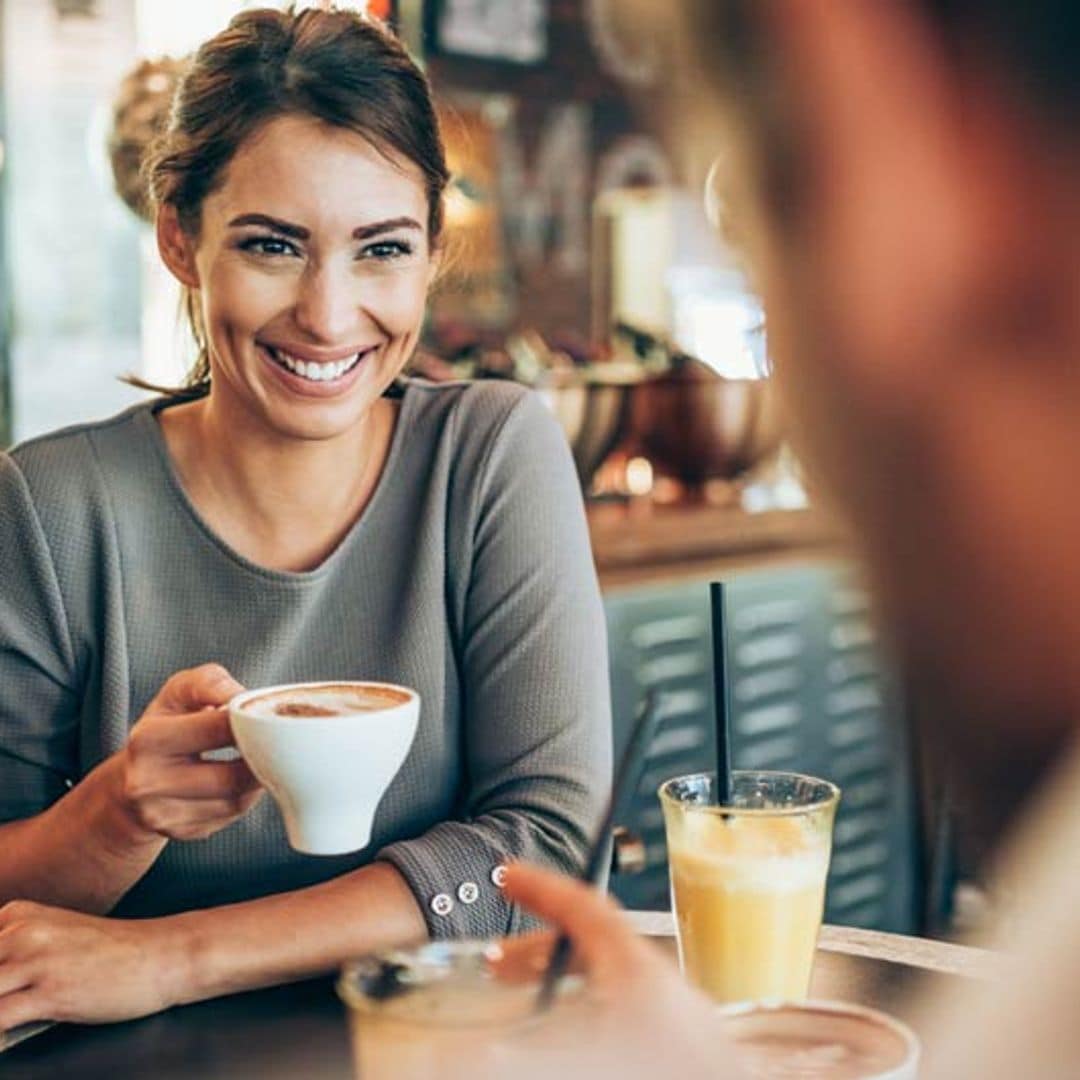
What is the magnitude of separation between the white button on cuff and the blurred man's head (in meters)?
1.23

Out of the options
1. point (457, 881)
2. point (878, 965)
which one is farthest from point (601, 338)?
point (878, 965)

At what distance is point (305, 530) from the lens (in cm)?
199

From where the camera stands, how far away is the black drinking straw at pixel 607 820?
0.83 m

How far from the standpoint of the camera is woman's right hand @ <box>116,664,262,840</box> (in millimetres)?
1477

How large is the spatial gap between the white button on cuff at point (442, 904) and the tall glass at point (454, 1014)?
69cm

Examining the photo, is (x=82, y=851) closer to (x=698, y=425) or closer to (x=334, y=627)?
(x=334, y=627)

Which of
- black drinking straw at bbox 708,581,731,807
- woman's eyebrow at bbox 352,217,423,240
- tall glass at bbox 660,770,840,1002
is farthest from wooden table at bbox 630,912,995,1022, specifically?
woman's eyebrow at bbox 352,217,423,240

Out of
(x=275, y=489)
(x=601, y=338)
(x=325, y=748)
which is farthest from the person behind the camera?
(x=601, y=338)

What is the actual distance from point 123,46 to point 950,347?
5.67 meters

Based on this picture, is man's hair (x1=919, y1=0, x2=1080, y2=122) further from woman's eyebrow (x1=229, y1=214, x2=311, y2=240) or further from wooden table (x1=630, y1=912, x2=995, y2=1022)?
woman's eyebrow (x1=229, y1=214, x2=311, y2=240)

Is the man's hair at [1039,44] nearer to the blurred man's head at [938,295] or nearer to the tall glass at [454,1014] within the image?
the blurred man's head at [938,295]

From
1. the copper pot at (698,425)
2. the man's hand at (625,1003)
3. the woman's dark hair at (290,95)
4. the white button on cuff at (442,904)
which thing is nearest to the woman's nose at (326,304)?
the woman's dark hair at (290,95)

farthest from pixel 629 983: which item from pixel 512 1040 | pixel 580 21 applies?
pixel 580 21

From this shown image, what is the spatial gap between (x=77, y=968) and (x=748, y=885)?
570mm
